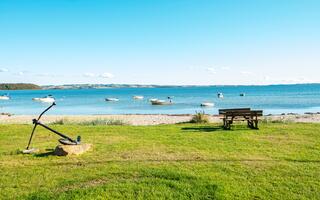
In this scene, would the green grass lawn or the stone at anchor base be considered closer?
the green grass lawn

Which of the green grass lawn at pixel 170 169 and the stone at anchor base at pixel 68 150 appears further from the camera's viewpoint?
the stone at anchor base at pixel 68 150

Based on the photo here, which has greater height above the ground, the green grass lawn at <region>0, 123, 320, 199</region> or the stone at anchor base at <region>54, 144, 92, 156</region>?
the stone at anchor base at <region>54, 144, 92, 156</region>

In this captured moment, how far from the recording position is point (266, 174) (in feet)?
26.0

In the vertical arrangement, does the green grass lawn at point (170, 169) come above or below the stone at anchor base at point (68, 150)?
below

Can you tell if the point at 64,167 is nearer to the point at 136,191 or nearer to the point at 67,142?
the point at 67,142

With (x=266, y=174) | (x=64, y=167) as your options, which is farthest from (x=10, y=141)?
(x=266, y=174)

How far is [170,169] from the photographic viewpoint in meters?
8.30

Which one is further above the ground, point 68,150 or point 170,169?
point 68,150

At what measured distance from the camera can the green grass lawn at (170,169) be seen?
6852 millimetres

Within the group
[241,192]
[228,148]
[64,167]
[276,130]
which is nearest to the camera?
[241,192]

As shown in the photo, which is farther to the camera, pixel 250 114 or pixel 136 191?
pixel 250 114

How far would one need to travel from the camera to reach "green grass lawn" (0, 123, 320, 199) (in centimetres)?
685

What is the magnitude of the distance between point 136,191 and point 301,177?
3.66 m

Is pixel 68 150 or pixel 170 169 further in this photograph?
pixel 68 150
